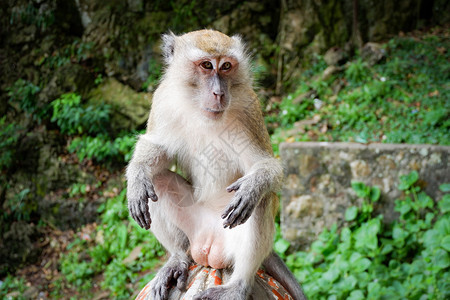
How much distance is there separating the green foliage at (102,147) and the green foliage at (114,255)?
888 mm

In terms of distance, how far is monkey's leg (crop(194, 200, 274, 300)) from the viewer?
2.55m

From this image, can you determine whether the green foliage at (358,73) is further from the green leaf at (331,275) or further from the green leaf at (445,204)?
the green leaf at (331,275)

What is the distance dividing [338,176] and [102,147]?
476 centimetres

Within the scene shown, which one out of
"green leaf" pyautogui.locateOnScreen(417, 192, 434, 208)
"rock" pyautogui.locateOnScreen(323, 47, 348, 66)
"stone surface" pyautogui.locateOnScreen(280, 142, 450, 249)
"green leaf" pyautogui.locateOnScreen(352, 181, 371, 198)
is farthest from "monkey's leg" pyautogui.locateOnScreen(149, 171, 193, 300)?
"rock" pyautogui.locateOnScreen(323, 47, 348, 66)

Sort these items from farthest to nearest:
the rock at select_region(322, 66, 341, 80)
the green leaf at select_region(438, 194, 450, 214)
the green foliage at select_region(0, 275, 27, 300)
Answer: the rock at select_region(322, 66, 341, 80), the green foliage at select_region(0, 275, 27, 300), the green leaf at select_region(438, 194, 450, 214)

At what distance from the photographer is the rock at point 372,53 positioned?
27.6 feet

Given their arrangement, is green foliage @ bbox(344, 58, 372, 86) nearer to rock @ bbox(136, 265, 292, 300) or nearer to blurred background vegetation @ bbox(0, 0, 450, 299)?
blurred background vegetation @ bbox(0, 0, 450, 299)

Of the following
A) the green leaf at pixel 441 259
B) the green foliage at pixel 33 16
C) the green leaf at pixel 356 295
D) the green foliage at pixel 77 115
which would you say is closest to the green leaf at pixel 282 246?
the green leaf at pixel 356 295

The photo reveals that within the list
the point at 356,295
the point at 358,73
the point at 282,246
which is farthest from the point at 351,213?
the point at 358,73

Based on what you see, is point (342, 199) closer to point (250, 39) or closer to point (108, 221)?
point (108, 221)

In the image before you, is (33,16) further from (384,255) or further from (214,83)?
(384,255)

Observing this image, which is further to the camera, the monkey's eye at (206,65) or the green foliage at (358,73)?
the green foliage at (358,73)

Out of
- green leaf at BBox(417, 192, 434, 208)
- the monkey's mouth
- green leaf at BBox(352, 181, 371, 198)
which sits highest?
the monkey's mouth

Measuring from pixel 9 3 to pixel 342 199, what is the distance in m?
7.83
